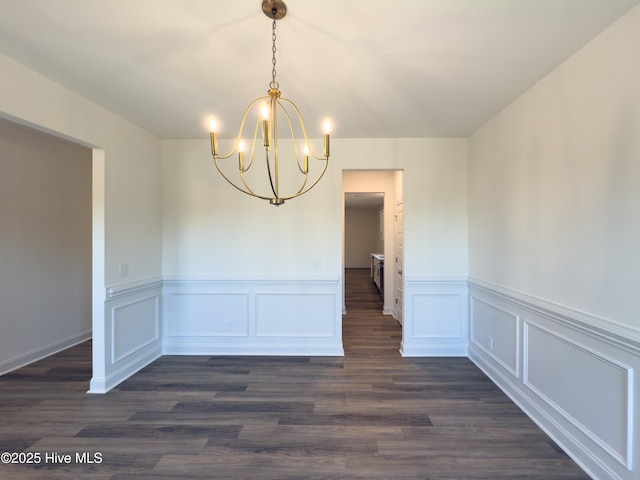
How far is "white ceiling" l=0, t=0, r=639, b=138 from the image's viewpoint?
1.54m

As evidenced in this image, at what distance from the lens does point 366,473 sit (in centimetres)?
179

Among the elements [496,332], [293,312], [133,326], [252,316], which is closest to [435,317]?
[496,332]

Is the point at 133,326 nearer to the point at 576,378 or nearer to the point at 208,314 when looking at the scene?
the point at 208,314

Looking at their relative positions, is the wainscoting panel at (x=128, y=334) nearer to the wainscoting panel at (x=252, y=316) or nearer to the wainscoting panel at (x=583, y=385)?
the wainscoting panel at (x=252, y=316)

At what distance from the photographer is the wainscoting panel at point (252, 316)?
140 inches

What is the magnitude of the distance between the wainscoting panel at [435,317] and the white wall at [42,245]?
13.3 feet

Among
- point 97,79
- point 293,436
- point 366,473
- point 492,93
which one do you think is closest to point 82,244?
point 97,79

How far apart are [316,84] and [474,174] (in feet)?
6.76

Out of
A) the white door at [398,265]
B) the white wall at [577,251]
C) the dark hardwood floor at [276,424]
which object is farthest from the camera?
the white door at [398,265]

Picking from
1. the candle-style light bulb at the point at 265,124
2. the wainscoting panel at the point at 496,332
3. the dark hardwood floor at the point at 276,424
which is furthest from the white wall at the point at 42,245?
the wainscoting panel at the point at 496,332

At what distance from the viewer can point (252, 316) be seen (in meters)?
3.58

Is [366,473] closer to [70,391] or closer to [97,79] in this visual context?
[70,391]

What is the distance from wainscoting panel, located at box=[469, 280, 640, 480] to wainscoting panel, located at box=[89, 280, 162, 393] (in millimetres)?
3499

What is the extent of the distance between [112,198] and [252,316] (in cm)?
185
